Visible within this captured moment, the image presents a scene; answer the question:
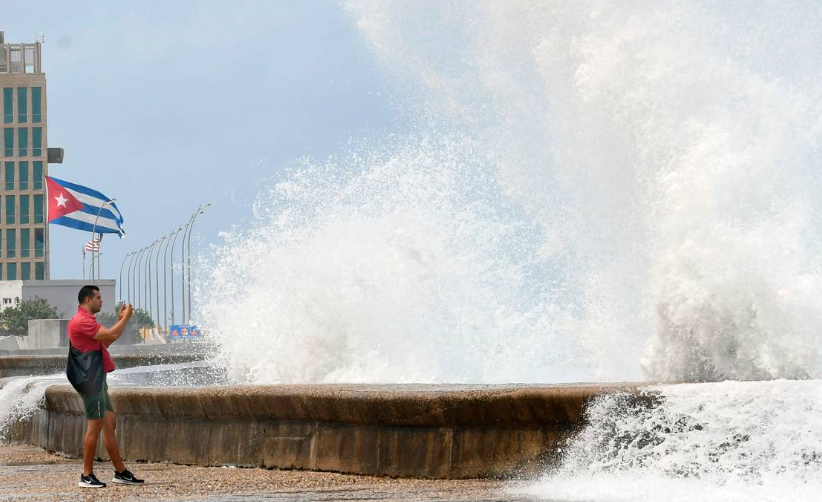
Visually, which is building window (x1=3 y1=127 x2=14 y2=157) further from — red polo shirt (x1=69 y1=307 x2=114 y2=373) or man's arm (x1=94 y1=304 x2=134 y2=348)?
man's arm (x1=94 y1=304 x2=134 y2=348)

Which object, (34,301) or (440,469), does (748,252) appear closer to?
(440,469)

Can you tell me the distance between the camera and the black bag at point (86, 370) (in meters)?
7.47

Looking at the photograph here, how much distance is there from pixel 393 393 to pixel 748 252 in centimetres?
384

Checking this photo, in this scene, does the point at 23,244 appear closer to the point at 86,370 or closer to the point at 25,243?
the point at 25,243

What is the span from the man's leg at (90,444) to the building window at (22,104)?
326 feet

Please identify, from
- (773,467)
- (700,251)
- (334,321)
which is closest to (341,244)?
(334,321)

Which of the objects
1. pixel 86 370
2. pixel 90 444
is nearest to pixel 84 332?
pixel 86 370

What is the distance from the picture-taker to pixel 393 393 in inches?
275

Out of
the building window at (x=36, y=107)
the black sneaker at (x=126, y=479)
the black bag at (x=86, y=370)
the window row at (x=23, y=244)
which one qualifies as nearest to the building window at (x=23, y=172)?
the building window at (x=36, y=107)

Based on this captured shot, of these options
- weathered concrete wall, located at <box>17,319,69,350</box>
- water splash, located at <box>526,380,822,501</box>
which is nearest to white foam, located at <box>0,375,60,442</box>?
water splash, located at <box>526,380,822,501</box>

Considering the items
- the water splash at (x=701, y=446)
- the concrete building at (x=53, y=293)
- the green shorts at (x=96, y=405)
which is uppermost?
the concrete building at (x=53, y=293)

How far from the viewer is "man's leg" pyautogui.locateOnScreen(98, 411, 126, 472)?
7418 millimetres

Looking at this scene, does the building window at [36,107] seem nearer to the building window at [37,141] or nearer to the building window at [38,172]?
the building window at [37,141]

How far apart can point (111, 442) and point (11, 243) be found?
97.7m
